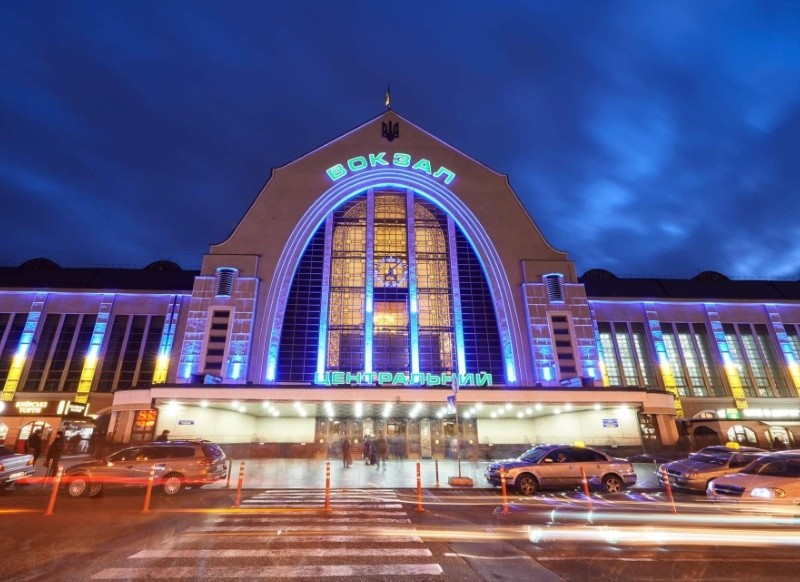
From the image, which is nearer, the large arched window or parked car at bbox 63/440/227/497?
parked car at bbox 63/440/227/497

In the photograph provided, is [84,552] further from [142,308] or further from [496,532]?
[142,308]

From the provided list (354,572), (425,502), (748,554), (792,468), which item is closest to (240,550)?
(354,572)

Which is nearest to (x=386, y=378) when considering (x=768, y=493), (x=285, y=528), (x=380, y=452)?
(x=380, y=452)

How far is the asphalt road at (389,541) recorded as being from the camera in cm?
645

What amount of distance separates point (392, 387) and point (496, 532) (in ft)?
65.2

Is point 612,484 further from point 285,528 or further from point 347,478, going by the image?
point 285,528

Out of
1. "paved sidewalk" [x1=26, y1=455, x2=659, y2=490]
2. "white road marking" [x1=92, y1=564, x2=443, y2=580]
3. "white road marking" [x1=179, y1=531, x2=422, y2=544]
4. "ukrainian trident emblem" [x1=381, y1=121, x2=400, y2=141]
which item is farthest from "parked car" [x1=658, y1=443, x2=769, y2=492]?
"ukrainian trident emblem" [x1=381, y1=121, x2=400, y2=141]

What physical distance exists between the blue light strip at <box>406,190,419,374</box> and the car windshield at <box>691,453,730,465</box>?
824 inches

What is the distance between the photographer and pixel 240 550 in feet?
24.8

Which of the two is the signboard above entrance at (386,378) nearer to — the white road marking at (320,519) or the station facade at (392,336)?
the station facade at (392,336)

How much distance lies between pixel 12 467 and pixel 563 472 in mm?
20311

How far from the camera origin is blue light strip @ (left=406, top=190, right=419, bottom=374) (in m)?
36.0

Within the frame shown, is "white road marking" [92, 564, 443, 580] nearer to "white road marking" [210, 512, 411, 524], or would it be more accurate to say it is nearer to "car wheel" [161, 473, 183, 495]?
"white road marking" [210, 512, 411, 524]

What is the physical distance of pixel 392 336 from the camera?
36.8 meters
